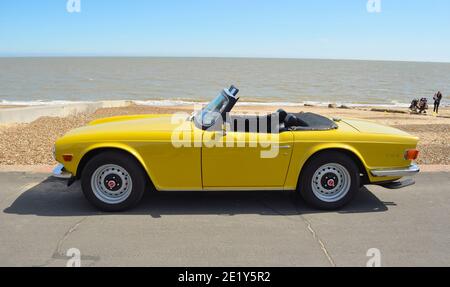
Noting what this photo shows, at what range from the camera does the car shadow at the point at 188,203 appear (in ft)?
15.0

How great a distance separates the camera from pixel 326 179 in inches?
181

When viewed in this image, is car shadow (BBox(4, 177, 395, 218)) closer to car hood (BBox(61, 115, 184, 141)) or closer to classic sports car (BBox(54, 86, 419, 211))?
classic sports car (BBox(54, 86, 419, 211))

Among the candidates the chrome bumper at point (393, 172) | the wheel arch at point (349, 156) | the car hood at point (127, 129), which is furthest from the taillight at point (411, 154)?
the car hood at point (127, 129)

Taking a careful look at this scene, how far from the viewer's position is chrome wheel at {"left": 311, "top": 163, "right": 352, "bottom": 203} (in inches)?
180

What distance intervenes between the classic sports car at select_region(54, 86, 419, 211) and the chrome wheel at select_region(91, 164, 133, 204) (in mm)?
11

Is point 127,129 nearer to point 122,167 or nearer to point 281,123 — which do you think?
point 122,167

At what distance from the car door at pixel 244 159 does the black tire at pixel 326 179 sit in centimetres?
28

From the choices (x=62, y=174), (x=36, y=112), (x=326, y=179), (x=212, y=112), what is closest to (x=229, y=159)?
(x=212, y=112)

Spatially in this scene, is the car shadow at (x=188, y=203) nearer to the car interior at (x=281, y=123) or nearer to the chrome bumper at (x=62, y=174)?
the chrome bumper at (x=62, y=174)

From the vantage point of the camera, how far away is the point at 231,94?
15.6 ft

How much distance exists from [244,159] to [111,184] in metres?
1.52

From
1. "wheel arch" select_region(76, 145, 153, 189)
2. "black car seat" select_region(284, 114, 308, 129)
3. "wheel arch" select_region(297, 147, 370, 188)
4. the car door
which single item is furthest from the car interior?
"wheel arch" select_region(76, 145, 153, 189)
